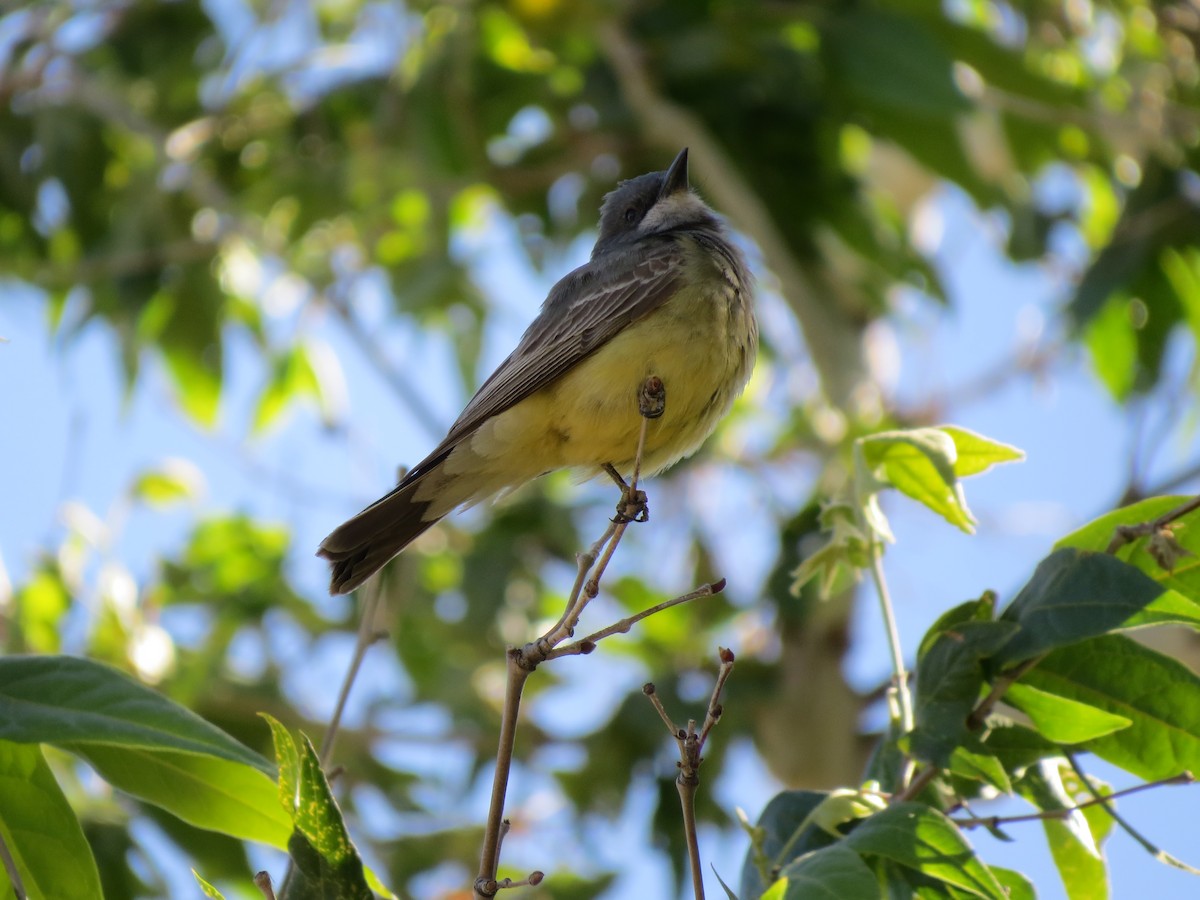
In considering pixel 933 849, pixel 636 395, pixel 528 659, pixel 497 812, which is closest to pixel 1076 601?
pixel 933 849

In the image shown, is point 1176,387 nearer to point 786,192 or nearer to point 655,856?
point 786,192

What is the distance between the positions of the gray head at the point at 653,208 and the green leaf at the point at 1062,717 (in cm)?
323

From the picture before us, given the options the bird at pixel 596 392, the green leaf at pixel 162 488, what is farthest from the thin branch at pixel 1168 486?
the green leaf at pixel 162 488

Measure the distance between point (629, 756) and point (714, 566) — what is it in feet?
4.01

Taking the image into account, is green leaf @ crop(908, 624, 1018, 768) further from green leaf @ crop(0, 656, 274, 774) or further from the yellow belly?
the yellow belly

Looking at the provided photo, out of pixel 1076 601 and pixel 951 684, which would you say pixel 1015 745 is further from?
pixel 1076 601

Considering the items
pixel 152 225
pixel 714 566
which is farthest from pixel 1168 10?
pixel 152 225

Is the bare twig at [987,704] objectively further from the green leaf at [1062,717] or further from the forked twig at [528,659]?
the forked twig at [528,659]

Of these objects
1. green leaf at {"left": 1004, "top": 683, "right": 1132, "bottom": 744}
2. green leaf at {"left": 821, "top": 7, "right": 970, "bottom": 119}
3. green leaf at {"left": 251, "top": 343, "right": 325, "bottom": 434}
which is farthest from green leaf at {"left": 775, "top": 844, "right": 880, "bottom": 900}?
green leaf at {"left": 251, "top": 343, "right": 325, "bottom": 434}

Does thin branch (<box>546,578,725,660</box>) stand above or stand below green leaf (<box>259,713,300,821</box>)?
above

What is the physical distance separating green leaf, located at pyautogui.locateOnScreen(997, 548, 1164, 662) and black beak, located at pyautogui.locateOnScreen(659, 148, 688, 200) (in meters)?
3.37

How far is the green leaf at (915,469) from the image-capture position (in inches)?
118

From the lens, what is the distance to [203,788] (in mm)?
2822

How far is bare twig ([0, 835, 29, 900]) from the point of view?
2385 mm
